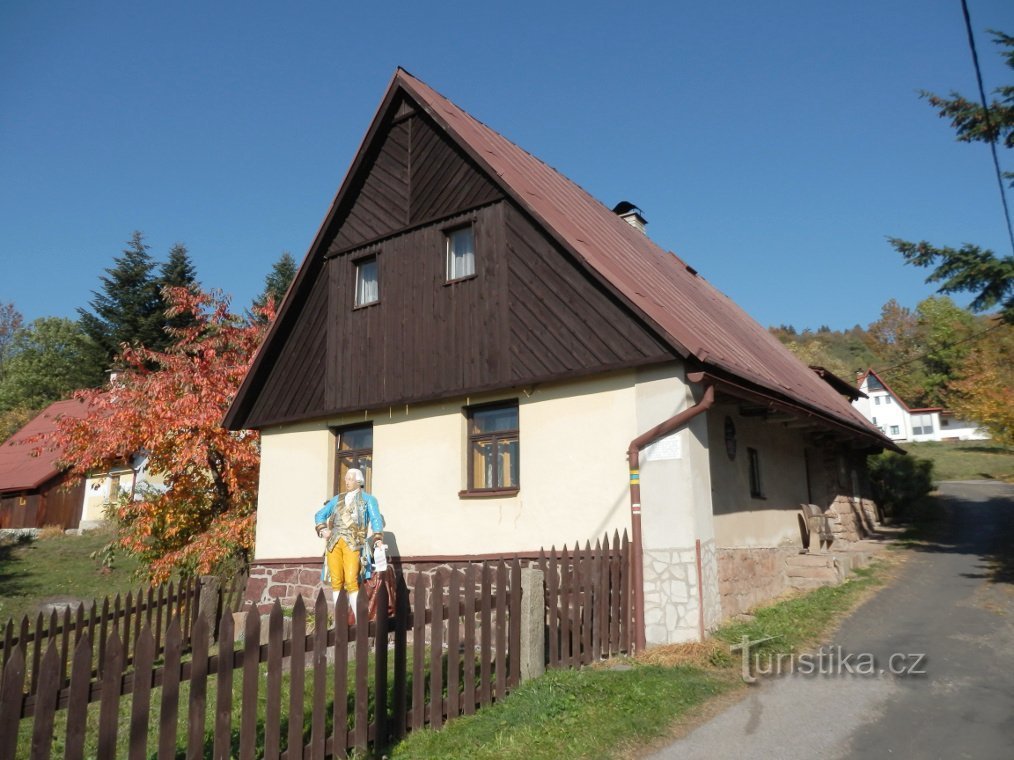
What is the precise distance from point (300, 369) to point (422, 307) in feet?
9.88

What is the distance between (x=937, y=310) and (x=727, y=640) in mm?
67492

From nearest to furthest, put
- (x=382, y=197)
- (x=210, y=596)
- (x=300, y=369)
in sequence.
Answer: (x=210, y=596) < (x=382, y=197) < (x=300, y=369)

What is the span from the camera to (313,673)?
565 centimetres

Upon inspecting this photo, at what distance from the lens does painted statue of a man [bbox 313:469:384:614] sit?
8906 millimetres

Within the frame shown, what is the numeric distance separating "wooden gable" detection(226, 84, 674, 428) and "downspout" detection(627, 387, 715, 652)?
74cm

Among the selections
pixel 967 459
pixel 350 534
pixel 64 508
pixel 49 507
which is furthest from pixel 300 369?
pixel 967 459

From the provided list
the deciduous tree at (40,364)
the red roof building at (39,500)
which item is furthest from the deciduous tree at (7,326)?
the red roof building at (39,500)

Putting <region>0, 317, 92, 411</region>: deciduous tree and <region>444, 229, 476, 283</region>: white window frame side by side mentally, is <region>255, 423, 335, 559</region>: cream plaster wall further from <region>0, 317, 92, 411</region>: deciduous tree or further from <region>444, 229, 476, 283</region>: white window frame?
<region>0, 317, 92, 411</region>: deciduous tree

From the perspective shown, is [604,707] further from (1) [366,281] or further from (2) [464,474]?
(1) [366,281]

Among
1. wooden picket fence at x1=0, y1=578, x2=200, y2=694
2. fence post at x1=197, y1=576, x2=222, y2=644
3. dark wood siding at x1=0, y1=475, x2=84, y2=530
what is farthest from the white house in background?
wooden picket fence at x1=0, y1=578, x2=200, y2=694

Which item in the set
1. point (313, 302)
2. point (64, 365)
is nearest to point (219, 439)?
point (313, 302)

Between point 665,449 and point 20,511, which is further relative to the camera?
point 20,511

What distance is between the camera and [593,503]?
30.7ft

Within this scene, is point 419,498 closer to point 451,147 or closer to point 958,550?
point 451,147
